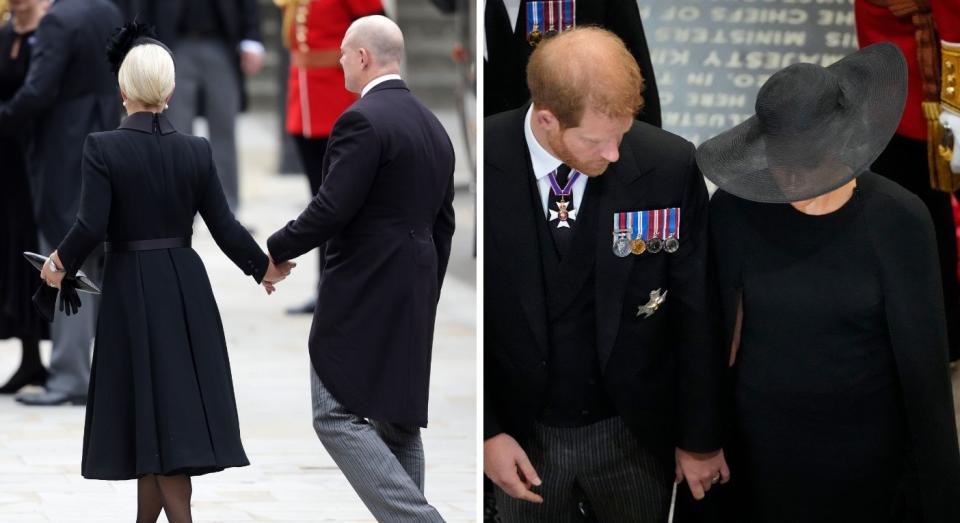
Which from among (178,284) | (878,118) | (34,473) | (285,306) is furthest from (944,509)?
(285,306)

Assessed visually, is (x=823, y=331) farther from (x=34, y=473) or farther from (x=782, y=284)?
(x=34, y=473)

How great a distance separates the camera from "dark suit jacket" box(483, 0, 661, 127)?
13.1 ft

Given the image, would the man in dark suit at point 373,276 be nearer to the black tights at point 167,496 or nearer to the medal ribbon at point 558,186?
the black tights at point 167,496

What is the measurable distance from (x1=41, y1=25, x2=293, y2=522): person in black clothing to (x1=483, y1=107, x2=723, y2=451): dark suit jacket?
125cm

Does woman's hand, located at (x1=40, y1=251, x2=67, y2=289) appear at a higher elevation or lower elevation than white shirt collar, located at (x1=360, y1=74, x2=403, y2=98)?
lower

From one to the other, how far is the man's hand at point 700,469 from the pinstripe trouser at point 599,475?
0.16 ft

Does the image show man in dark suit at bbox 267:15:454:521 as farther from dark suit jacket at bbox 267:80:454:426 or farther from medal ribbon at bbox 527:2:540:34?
medal ribbon at bbox 527:2:540:34

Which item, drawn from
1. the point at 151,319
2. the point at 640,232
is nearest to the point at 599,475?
the point at 640,232

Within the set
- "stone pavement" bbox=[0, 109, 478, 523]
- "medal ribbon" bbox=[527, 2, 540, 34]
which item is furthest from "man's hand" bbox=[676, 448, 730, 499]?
"stone pavement" bbox=[0, 109, 478, 523]

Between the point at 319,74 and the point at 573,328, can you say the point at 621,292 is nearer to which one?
the point at 573,328

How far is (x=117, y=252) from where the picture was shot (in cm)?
511

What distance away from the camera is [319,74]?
30.7ft

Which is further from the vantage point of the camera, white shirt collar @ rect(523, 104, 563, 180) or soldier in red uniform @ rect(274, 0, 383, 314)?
soldier in red uniform @ rect(274, 0, 383, 314)

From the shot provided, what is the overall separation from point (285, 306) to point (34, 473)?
3998 mm
